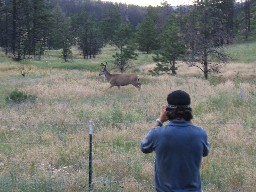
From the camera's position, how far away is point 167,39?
35.3 meters

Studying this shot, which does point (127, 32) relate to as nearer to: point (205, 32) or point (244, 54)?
point (205, 32)

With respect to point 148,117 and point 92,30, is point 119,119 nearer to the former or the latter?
point 148,117

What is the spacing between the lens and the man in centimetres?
404

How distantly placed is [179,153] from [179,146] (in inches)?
2.7

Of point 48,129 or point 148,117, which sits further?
point 148,117

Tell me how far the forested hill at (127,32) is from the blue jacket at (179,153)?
87.4 ft

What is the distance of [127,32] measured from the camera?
129 ft

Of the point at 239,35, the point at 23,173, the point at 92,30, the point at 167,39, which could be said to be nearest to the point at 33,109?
the point at 23,173

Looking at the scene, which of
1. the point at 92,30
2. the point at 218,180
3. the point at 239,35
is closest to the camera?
the point at 218,180

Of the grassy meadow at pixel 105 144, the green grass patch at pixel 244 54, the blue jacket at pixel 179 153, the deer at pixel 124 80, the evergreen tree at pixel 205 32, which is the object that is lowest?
the grassy meadow at pixel 105 144

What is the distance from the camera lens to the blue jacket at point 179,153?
4.04 metres

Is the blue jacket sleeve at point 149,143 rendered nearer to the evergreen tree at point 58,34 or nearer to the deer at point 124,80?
the deer at point 124,80

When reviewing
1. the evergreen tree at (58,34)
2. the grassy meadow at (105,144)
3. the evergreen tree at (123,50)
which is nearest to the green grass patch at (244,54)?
the evergreen tree at (123,50)

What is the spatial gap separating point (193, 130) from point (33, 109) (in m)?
11.6
